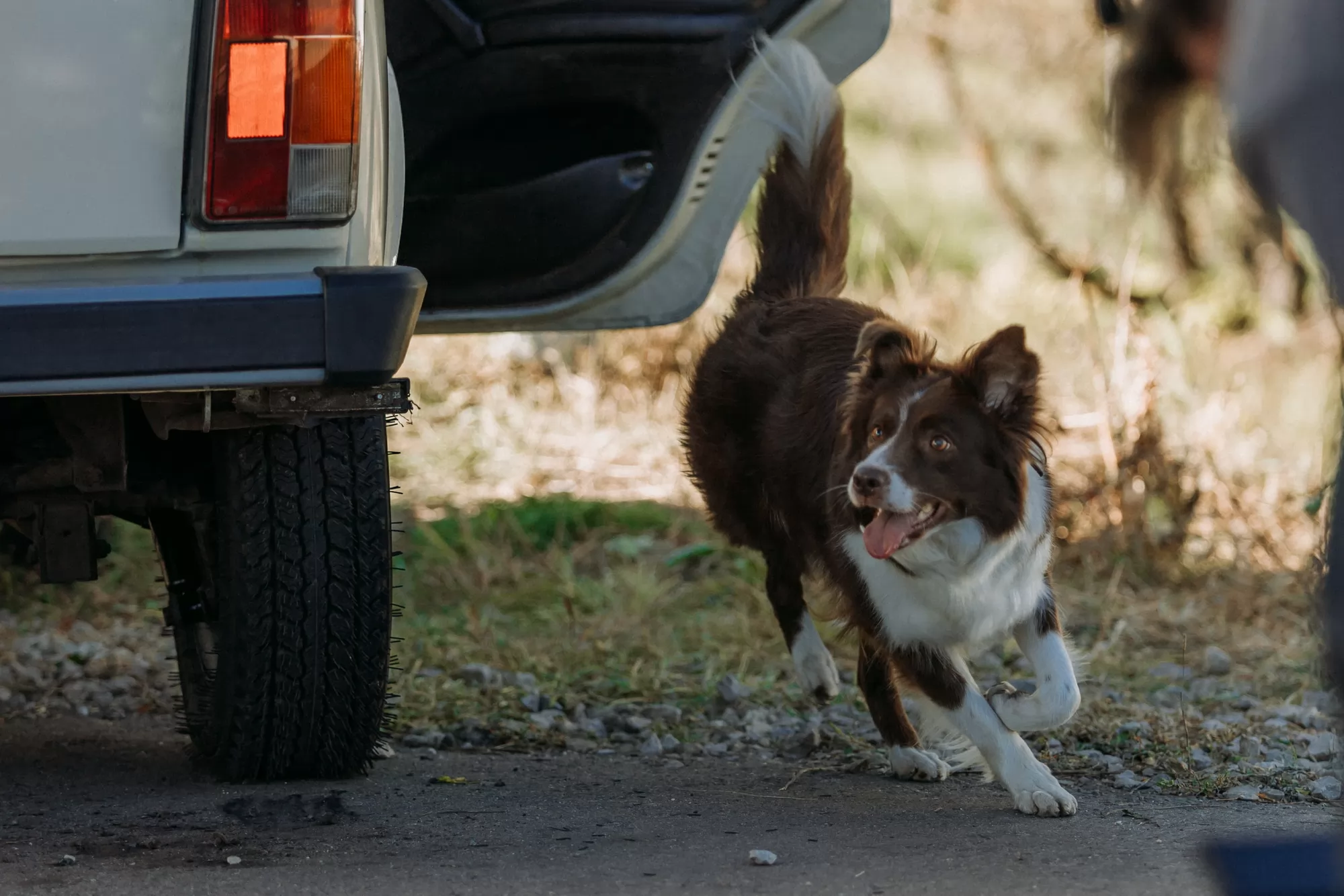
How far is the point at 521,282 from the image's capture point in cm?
429

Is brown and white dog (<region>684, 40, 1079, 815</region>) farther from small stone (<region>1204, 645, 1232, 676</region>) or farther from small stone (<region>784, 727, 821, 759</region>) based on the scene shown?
small stone (<region>1204, 645, 1232, 676</region>)

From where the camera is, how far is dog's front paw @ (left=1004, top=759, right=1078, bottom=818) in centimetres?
350

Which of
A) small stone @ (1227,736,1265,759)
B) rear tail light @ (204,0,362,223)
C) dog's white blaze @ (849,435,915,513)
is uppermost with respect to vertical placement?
rear tail light @ (204,0,362,223)

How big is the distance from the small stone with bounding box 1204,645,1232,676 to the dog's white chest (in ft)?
4.96

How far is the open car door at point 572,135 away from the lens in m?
4.07

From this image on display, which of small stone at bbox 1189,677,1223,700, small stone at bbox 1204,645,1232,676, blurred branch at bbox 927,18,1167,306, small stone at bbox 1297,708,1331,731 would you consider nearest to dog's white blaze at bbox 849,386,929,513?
small stone at bbox 1297,708,1331,731

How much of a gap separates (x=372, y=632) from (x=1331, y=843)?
228cm

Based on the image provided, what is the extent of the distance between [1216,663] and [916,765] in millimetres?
1497

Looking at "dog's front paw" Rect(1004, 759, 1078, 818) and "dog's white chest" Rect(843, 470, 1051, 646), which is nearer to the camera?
"dog's front paw" Rect(1004, 759, 1078, 818)

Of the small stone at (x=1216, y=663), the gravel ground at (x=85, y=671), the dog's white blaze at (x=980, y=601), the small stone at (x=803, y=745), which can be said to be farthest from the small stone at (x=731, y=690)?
the gravel ground at (x=85, y=671)

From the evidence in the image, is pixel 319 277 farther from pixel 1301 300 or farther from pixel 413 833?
pixel 1301 300

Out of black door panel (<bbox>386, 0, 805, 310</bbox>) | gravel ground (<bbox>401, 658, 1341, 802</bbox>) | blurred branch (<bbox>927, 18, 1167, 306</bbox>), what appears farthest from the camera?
blurred branch (<bbox>927, 18, 1167, 306</bbox>)

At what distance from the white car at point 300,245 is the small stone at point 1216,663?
1.98 meters

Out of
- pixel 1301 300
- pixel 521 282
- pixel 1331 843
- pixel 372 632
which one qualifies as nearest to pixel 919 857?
pixel 372 632
